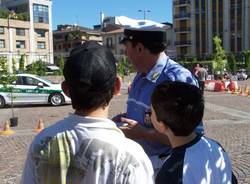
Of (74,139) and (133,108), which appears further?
(133,108)

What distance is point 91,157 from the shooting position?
6.23 feet

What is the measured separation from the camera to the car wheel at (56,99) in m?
20.7

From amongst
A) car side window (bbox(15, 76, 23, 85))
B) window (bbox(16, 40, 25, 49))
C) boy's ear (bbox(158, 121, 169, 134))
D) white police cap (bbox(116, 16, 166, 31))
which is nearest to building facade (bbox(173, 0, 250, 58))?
window (bbox(16, 40, 25, 49))

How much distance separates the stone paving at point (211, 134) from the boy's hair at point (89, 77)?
540 centimetres

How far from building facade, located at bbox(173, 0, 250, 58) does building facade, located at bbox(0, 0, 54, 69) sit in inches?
1115

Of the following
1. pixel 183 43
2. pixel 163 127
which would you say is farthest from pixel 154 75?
pixel 183 43

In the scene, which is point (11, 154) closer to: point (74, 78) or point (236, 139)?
point (236, 139)

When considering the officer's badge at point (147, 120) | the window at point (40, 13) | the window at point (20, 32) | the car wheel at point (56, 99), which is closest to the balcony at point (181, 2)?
the window at point (40, 13)

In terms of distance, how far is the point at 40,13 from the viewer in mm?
98500

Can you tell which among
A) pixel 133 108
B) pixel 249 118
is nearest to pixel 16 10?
pixel 249 118

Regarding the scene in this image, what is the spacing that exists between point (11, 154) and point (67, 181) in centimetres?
775

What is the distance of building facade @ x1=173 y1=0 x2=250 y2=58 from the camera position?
292ft

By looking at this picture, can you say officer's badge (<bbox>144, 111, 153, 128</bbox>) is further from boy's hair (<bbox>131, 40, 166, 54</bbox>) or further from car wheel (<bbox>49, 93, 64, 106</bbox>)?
car wheel (<bbox>49, 93, 64, 106</bbox>)

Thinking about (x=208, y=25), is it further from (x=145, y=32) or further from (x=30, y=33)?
(x=145, y=32)
